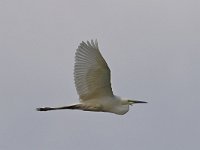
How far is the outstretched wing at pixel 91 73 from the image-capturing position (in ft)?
43.9

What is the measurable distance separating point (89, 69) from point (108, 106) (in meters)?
1.05

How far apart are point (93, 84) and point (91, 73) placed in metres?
0.37

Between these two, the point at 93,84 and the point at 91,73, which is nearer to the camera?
the point at 91,73

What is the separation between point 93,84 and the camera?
14.1m

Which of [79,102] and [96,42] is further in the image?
[79,102]

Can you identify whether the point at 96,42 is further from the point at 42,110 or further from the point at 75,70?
the point at 42,110

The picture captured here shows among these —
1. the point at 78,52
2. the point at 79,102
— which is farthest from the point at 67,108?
the point at 78,52

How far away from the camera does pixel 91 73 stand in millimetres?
13773

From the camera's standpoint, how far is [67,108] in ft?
45.6

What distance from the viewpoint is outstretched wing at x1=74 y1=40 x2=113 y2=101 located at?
1338 cm

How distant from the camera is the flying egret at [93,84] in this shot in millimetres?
13438

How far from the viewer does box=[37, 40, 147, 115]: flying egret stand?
1344 cm

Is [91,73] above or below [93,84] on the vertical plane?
above

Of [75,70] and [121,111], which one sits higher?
[75,70]
